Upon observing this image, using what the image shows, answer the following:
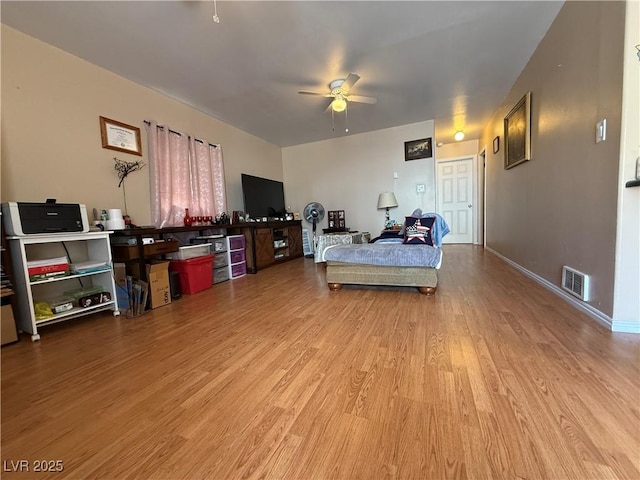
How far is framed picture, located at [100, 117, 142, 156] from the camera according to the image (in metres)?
2.71

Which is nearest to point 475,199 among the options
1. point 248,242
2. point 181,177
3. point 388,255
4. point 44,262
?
point 388,255

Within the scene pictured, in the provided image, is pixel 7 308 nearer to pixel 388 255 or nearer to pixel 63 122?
pixel 63 122

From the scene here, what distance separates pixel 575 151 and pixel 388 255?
1707mm

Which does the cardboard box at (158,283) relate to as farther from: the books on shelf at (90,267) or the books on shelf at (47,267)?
the books on shelf at (47,267)

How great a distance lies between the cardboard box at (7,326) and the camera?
5.99 feet

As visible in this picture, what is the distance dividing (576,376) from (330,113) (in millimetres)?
4162

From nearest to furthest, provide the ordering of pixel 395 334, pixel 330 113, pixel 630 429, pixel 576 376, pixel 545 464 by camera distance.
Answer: pixel 545 464, pixel 630 429, pixel 576 376, pixel 395 334, pixel 330 113

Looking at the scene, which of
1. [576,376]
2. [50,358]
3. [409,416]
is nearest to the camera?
[409,416]

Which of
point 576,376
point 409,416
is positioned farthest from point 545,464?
point 576,376

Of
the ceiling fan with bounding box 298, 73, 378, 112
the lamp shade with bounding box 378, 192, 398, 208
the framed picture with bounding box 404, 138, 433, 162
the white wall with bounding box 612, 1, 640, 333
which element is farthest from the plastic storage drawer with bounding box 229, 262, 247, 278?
the white wall with bounding box 612, 1, 640, 333

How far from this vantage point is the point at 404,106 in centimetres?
405

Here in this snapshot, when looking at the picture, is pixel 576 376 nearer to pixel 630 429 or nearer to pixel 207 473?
pixel 630 429

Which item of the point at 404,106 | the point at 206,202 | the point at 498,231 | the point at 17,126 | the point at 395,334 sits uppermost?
the point at 404,106

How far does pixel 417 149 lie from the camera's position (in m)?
4.89
